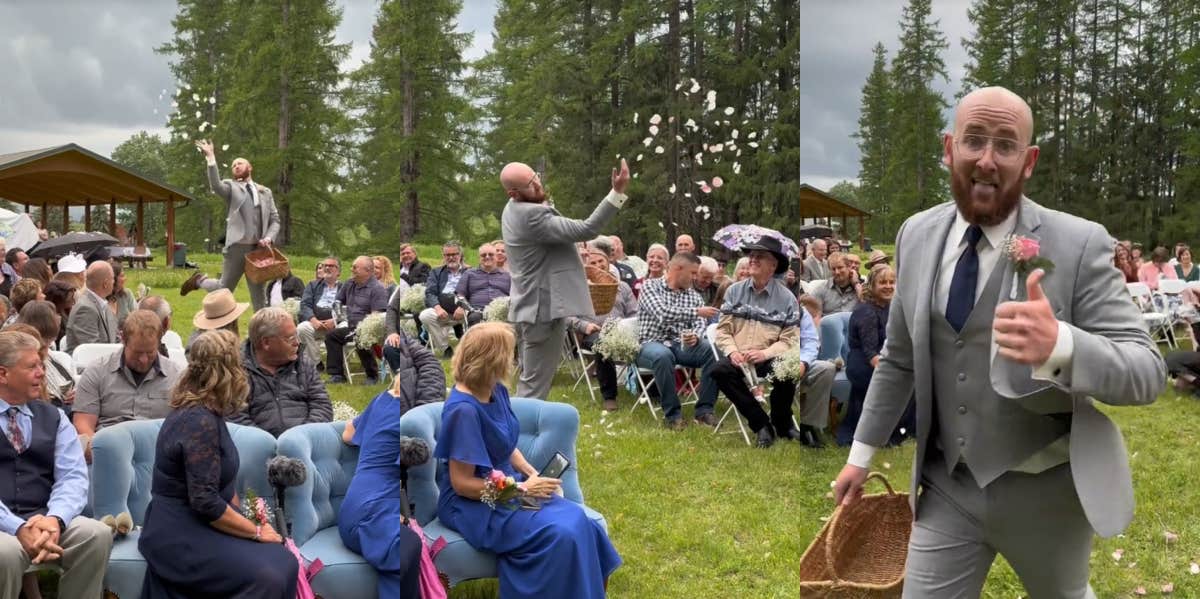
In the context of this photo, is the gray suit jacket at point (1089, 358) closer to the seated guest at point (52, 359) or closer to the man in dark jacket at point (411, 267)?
the man in dark jacket at point (411, 267)

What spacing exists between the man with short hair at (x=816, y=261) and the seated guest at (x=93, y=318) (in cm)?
230

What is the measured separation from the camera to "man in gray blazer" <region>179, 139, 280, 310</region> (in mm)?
2516

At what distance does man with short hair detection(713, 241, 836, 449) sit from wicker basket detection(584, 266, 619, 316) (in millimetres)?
392

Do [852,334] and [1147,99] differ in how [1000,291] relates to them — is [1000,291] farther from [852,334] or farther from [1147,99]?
[1147,99]

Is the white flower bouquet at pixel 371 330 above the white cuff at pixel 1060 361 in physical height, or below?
below

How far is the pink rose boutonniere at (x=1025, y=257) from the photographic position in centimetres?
166

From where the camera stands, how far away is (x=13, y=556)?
2951 millimetres

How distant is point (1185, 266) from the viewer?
238cm

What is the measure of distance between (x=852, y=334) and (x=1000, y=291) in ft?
2.78

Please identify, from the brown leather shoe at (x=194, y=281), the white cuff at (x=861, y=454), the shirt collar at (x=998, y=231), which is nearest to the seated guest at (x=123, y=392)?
the brown leather shoe at (x=194, y=281)

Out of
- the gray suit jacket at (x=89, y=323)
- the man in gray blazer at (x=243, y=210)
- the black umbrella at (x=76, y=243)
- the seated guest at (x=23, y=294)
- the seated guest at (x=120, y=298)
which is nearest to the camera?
the man in gray blazer at (x=243, y=210)

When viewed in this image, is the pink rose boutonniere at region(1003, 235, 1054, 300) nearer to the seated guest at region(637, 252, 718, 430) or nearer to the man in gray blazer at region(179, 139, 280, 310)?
the seated guest at region(637, 252, 718, 430)

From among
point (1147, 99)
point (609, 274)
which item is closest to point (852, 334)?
point (609, 274)

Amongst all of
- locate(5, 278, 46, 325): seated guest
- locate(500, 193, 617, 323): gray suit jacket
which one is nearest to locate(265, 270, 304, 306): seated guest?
locate(500, 193, 617, 323): gray suit jacket
